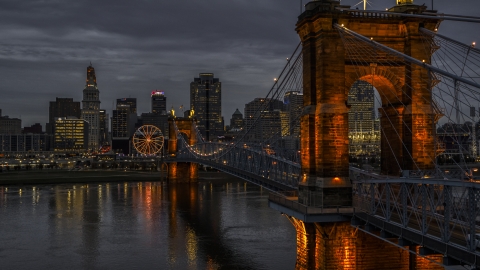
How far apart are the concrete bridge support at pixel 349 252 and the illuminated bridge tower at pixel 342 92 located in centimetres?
170

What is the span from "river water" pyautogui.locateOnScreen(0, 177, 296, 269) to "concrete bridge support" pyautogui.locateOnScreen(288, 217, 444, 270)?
8.26m

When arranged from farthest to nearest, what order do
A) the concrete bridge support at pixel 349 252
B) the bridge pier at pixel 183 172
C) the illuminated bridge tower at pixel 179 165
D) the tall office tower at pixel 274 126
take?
the illuminated bridge tower at pixel 179 165 < the bridge pier at pixel 183 172 < the tall office tower at pixel 274 126 < the concrete bridge support at pixel 349 252

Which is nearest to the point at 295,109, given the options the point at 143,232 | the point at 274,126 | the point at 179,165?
the point at 143,232

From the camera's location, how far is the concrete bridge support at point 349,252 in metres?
32.0

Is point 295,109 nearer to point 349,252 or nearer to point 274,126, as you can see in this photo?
point 349,252

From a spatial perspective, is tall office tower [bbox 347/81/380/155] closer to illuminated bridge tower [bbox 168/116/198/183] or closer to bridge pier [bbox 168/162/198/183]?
bridge pier [bbox 168/162/198/183]

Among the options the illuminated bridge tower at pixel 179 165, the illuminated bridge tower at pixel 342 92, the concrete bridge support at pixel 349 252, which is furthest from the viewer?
the illuminated bridge tower at pixel 179 165

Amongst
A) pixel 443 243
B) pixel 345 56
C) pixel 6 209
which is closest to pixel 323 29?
pixel 345 56

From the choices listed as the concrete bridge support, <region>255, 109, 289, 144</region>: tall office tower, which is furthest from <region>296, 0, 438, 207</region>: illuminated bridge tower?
<region>255, 109, 289, 144</region>: tall office tower

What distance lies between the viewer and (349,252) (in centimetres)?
3238

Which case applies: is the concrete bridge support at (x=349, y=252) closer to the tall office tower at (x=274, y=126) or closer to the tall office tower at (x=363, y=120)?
the tall office tower at (x=274, y=126)

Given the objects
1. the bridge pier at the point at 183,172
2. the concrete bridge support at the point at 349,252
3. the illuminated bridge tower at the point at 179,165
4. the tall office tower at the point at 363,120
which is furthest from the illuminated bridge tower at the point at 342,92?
the illuminated bridge tower at the point at 179,165

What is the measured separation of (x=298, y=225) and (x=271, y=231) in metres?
20.1

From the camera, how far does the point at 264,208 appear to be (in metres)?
72.1
